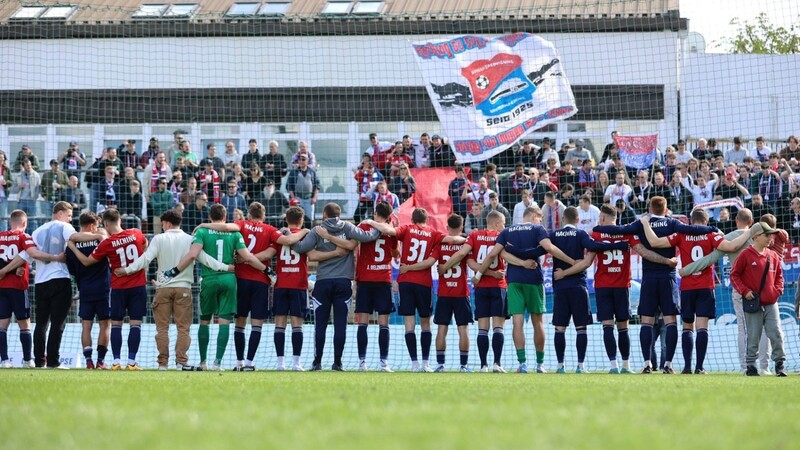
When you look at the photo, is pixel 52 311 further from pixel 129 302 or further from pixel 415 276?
pixel 415 276

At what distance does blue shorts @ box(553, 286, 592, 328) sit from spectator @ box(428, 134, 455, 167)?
829cm

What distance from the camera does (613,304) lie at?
14.6m

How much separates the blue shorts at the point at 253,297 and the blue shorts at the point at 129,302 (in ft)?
4.17

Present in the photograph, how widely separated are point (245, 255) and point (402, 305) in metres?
2.28

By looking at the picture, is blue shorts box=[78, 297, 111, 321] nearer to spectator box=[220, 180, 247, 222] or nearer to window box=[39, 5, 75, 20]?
spectator box=[220, 180, 247, 222]

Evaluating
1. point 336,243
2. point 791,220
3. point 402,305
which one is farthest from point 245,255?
point 791,220

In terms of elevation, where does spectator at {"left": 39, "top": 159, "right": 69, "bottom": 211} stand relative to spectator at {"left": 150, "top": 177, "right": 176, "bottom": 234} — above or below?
above

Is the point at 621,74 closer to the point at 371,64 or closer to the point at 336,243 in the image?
the point at 371,64

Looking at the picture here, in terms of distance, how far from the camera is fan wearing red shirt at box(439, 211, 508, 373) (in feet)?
48.7

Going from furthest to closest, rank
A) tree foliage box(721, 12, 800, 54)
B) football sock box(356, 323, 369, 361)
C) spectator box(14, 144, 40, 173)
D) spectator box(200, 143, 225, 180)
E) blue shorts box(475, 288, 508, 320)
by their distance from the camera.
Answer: tree foliage box(721, 12, 800, 54) < spectator box(14, 144, 40, 173) < spectator box(200, 143, 225, 180) < blue shorts box(475, 288, 508, 320) < football sock box(356, 323, 369, 361)

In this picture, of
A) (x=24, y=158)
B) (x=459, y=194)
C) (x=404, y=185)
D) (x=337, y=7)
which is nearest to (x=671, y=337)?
(x=459, y=194)

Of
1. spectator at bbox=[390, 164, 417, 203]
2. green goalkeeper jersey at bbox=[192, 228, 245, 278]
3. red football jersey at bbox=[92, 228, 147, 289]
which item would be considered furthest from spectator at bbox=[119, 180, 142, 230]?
green goalkeeper jersey at bbox=[192, 228, 245, 278]

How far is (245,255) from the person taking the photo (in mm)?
14383

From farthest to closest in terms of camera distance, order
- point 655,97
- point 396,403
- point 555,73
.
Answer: point 655,97 < point 555,73 < point 396,403
